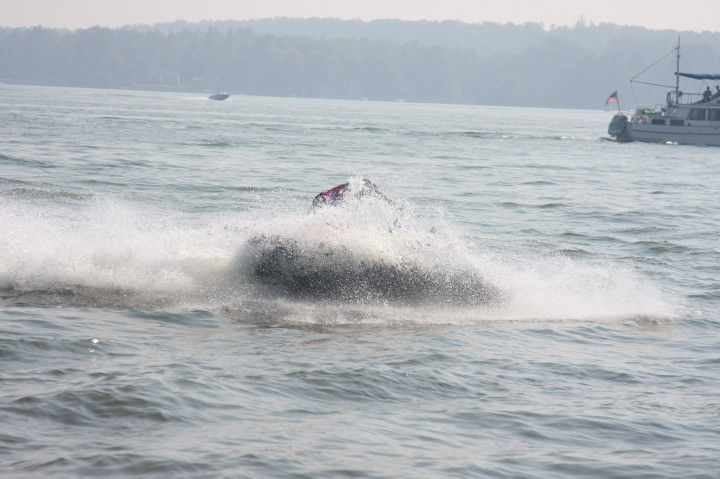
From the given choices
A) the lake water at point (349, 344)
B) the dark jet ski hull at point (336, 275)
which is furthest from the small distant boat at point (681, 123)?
the dark jet ski hull at point (336, 275)

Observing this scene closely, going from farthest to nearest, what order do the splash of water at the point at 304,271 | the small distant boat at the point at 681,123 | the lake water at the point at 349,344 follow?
the small distant boat at the point at 681,123, the splash of water at the point at 304,271, the lake water at the point at 349,344

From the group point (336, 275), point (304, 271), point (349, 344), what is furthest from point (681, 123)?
point (349, 344)

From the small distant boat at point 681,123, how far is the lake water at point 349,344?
4456cm

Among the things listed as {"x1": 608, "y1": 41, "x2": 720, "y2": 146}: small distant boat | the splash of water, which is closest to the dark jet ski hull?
the splash of water

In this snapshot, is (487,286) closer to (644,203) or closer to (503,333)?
(503,333)

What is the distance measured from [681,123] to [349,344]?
5917cm

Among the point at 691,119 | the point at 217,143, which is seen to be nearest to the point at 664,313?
the point at 217,143

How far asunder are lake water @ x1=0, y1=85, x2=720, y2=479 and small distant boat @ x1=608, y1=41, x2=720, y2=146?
146ft

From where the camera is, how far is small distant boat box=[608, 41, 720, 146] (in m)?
62.2

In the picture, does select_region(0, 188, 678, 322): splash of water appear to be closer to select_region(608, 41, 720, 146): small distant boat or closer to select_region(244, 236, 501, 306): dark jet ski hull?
Result: select_region(244, 236, 501, 306): dark jet ski hull

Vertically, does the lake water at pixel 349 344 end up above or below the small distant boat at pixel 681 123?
below

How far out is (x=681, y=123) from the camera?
63344mm

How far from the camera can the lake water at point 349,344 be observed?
659cm

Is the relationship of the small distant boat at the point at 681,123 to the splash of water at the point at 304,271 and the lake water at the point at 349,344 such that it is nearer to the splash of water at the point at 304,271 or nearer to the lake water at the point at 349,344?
the lake water at the point at 349,344
